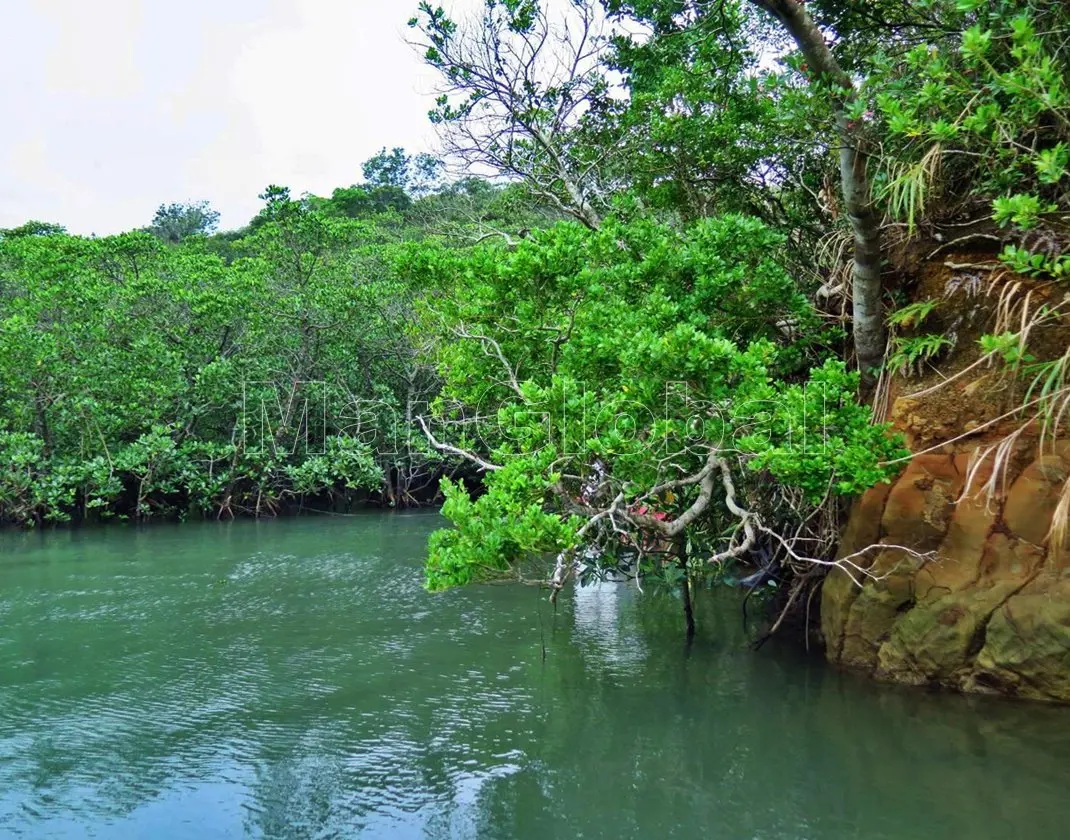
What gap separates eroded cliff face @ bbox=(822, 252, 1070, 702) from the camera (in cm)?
556

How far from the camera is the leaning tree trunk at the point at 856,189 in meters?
5.30

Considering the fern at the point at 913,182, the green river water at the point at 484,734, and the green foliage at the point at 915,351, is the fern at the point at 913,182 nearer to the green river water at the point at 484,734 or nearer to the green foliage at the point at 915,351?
the green foliage at the point at 915,351

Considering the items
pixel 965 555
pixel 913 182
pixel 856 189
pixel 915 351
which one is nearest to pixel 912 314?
pixel 915 351

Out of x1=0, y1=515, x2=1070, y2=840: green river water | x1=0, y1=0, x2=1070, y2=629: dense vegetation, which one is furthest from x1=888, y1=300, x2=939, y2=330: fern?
x1=0, y1=515, x2=1070, y2=840: green river water

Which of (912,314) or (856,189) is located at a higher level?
(856,189)

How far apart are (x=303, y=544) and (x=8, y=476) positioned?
504 centimetres

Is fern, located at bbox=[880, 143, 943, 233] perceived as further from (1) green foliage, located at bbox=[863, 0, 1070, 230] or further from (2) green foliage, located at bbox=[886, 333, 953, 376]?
(2) green foliage, located at bbox=[886, 333, 953, 376]

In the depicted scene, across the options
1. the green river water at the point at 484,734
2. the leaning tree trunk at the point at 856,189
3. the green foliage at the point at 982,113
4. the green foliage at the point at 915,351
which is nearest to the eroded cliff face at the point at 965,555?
the green foliage at the point at 915,351

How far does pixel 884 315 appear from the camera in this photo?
677 cm

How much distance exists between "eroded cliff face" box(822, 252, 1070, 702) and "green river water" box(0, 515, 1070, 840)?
0.25 m

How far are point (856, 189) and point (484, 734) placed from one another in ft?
13.7

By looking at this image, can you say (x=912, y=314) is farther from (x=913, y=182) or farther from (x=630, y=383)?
(x=630, y=383)

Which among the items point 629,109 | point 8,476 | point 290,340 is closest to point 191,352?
point 290,340

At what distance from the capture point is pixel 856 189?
232 inches
